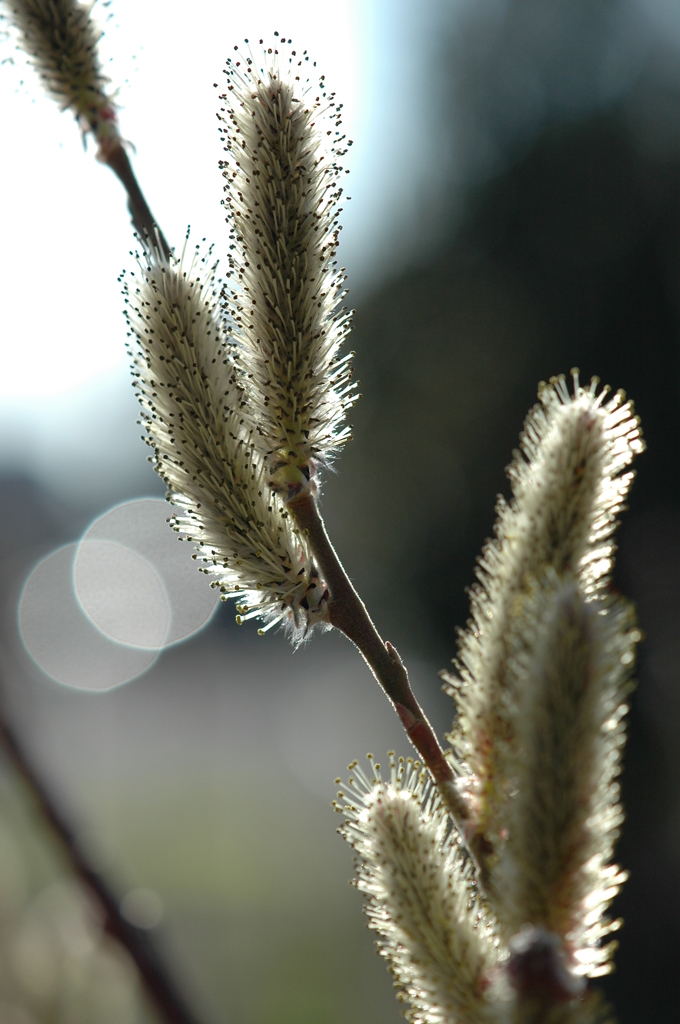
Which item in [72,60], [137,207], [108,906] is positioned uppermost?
[72,60]

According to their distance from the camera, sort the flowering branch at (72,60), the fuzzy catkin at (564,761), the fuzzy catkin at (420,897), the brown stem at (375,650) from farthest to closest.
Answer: the flowering branch at (72,60), the brown stem at (375,650), the fuzzy catkin at (420,897), the fuzzy catkin at (564,761)

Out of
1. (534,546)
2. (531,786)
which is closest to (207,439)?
(534,546)

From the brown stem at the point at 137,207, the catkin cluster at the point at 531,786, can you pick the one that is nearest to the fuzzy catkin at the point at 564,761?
the catkin cluster at the point at 531,786

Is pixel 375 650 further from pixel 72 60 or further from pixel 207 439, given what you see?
pixel 72 60

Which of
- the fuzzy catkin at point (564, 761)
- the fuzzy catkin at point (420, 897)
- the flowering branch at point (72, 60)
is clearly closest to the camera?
the fuzzy catkin at point (564, 761)

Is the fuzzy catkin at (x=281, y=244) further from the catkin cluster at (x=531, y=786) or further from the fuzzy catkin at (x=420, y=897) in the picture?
the fuzzy catkin at (x=420, y=897)

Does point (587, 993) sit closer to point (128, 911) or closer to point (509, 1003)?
point (509, 1003)

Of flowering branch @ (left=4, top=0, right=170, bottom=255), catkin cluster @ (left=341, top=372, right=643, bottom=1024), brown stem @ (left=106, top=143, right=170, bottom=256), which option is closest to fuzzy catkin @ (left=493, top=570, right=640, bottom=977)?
catkin cluster @ (left=341, top=372, right=643, bottom=1024)
